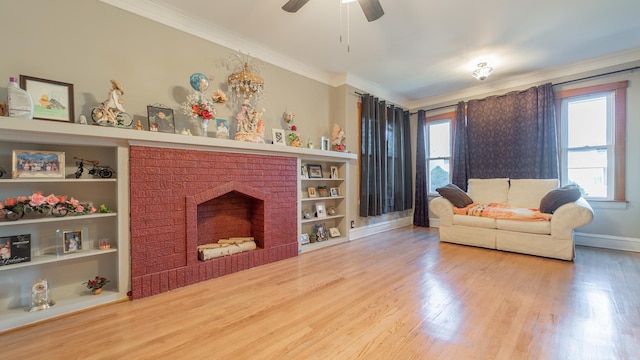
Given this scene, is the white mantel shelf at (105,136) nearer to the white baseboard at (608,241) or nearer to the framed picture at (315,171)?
the framed picture at (315,171)

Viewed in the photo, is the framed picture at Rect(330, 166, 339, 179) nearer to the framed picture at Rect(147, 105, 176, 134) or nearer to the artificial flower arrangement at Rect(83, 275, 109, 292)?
the framed picture at Rect(147, 105, 176, 134)

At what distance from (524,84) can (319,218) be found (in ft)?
13.2

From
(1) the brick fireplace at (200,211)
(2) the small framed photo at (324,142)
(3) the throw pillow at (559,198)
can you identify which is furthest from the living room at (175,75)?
(3) the throw pillow at (559,198)

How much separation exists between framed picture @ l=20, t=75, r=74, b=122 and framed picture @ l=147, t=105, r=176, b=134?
1.75 feet

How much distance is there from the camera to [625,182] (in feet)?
11.6

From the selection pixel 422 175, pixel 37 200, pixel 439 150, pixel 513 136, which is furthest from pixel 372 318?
pixel 439 150

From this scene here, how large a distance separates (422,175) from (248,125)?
3.72m

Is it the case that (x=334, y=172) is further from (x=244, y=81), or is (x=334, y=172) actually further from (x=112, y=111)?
(x=112, y=111)

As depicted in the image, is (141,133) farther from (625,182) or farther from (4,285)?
(625,182)

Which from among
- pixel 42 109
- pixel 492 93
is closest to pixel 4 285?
pixel 42 109

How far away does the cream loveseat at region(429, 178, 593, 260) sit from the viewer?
3.05m

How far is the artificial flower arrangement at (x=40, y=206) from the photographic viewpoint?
182 cm

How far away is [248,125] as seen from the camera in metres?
3.00

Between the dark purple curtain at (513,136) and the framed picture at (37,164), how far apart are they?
5414 millimetres
